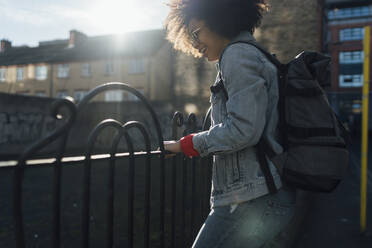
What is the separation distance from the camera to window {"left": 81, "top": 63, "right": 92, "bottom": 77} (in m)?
30.4

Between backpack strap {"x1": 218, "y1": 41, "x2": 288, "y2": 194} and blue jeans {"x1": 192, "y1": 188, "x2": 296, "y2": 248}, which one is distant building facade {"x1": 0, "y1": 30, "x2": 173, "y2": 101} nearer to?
backpack strap {"x1": 218, "y1": 41, "x2": 288, "y2": 194}

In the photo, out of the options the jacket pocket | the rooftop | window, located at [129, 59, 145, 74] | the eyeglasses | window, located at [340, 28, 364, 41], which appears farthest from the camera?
window, located at [340, 28, 364, 41]

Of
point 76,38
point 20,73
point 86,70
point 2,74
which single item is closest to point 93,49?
point 86,70

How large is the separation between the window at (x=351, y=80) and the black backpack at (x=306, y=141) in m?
43.0

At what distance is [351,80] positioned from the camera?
1537 inches

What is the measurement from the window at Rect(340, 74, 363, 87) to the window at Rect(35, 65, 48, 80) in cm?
3507

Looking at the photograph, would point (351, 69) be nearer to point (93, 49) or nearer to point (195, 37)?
point (93, 49)

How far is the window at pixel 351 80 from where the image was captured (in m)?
38.8

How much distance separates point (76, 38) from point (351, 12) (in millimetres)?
32477

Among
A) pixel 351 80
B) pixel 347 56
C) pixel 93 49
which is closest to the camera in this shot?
pixel 93 49

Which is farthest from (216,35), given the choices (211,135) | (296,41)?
(296,41)

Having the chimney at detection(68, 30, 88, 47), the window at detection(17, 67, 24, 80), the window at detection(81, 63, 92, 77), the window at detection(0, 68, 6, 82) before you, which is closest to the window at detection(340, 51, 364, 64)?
the window at detection(81, 63, 92, 77)

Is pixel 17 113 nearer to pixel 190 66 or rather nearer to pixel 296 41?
pixel 190 66

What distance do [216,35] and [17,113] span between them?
614 inches
